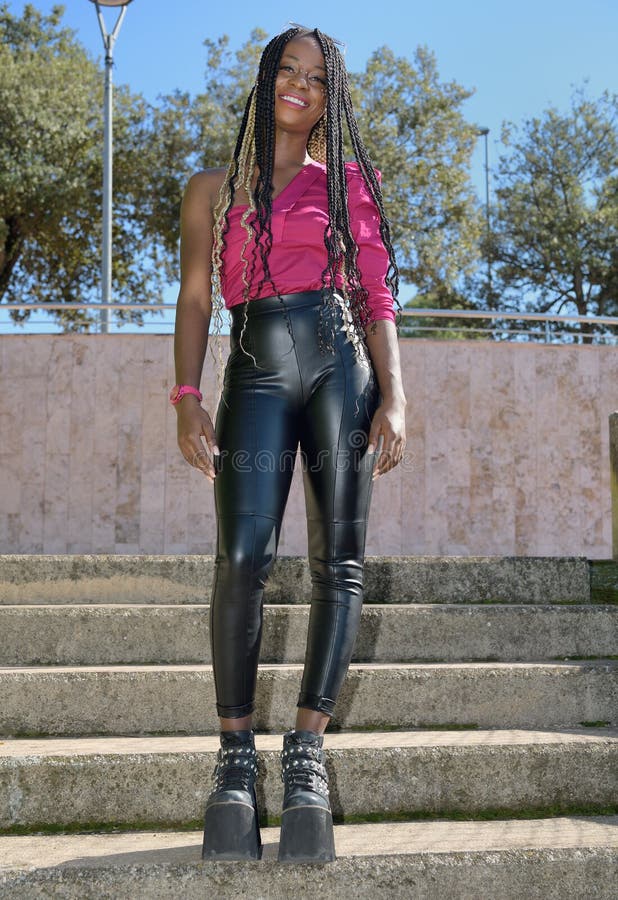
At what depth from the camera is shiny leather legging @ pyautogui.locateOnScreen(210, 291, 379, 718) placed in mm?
2143

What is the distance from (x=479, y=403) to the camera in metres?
8.84

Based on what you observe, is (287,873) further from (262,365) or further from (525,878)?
(262,365)

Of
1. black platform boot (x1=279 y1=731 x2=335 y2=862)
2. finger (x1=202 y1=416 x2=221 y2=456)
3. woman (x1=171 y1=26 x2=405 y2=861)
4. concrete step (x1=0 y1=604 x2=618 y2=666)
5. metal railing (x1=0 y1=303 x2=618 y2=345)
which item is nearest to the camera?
black platform boot (x1=279 y1=731 x2=335 y2=862)

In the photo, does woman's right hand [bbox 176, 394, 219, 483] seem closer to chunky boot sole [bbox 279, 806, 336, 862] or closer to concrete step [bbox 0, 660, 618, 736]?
chunky boot sole [bbox 279, 806, 336, 862]

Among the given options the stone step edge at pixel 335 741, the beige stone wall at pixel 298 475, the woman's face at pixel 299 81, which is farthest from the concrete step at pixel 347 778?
the beige stone wall at pixel 298 475

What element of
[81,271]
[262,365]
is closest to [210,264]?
[262,365]

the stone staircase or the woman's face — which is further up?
the woman's face

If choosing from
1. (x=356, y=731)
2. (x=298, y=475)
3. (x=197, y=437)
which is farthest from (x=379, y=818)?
(x=298, y=475)

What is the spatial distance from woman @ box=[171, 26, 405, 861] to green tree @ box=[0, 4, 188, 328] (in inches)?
593

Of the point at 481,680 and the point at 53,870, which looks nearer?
the point at 53,870

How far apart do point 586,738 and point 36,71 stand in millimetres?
17750

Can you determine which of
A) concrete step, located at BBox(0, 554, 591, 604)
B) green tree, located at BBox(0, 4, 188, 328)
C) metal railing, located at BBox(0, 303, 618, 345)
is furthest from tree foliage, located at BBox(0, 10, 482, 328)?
concrete step, located at BBox(0, 554, 591, 604)

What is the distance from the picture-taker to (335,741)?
273cm

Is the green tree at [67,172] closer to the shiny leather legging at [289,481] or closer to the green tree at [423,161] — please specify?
the green tree at [423,161]
